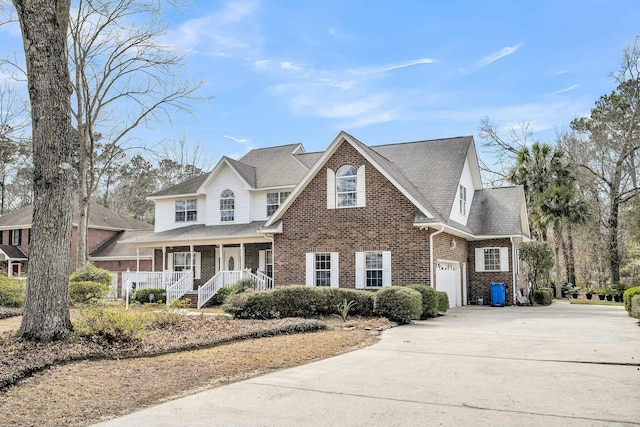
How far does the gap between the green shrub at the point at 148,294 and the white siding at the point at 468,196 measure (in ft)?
42.5

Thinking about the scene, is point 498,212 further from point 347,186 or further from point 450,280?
point 347,186

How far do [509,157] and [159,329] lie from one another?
34968 millimetres

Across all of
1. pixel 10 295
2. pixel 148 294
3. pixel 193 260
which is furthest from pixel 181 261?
pixel 10 295

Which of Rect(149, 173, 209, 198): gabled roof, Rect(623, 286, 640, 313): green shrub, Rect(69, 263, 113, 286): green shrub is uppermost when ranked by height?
Rect(149, 173, 209, 198): gabled roof

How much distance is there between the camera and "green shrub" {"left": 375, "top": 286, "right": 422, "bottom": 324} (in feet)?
49.7

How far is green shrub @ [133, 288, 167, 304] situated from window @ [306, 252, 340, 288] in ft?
24.2

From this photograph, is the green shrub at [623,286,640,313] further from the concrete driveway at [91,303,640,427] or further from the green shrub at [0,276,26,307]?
the green shrub at [0,276,26,307]

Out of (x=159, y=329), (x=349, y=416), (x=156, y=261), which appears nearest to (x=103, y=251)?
(x=156, y=261)

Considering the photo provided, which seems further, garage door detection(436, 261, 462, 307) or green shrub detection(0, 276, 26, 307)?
garage door detection(436, 261, 462, 307)

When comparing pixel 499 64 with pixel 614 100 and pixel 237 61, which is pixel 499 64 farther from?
pixel 614 100

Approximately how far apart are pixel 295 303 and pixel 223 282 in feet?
27.7

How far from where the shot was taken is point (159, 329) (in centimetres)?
1241

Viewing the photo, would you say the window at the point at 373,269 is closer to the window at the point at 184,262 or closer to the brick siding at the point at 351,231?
the brick siding at the point at 351,231

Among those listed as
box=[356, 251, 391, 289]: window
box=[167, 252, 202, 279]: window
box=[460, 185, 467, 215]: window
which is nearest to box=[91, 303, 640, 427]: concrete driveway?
box=[356, 251, 391, 289]: window
